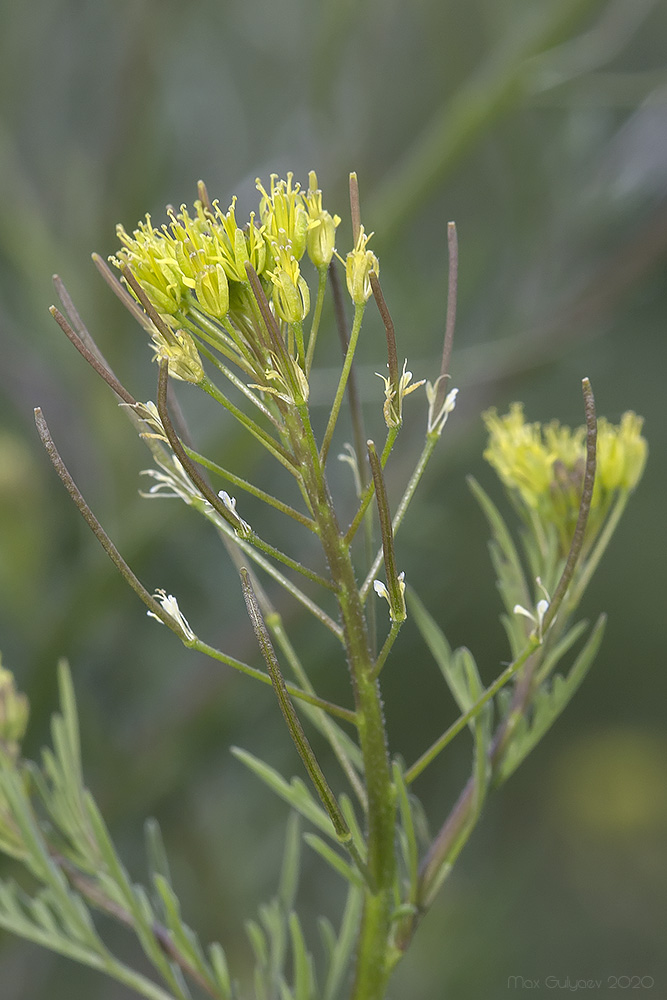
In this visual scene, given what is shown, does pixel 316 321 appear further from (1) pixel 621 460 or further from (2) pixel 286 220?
(1) pixel 621 460

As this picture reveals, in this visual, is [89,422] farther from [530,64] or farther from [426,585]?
[530,64]

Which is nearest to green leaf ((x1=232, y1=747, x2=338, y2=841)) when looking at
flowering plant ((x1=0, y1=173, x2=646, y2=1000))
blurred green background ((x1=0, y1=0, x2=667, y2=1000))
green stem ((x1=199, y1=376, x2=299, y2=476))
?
flowering plant ((x1=0, y1=173, x2=646, y2=1000))

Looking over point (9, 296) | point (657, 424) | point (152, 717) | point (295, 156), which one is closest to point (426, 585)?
point (152, 717)

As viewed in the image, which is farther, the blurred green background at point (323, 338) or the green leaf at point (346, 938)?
Answer: the blurred green background at point (323, 338)

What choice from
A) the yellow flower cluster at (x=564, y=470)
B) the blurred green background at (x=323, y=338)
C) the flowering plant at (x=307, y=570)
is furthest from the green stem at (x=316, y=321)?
the blurred green background at (x=323, y=338)

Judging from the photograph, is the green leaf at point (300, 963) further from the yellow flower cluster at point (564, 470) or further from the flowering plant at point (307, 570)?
the yellow flower cluster at point (564, 470)
